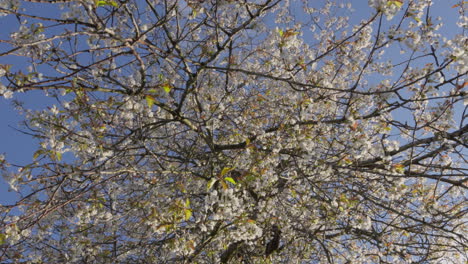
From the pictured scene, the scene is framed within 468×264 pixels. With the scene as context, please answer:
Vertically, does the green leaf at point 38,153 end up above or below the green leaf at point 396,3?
below

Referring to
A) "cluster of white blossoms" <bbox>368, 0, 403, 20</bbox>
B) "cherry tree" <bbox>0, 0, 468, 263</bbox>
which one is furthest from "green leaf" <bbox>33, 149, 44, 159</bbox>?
"cluster of white blossoms" <bbox>368, 0, 403, 20</bbox>

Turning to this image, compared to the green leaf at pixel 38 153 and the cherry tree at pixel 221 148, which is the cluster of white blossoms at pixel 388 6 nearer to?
the cherry tree at pixel 221 148

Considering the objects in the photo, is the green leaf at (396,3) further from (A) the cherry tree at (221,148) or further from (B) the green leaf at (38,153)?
(B) the green leaf at (38,153)

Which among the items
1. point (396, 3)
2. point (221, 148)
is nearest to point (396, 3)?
point (396, 3)

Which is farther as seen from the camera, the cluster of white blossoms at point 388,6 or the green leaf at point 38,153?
the green leaf at point 38,153

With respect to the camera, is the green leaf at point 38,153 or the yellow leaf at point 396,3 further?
the green leaf at point 38,153

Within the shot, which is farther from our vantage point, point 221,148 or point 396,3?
point 221,148

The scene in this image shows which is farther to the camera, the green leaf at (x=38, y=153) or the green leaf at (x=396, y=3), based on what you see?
the green leaf at (x=38, y=153)

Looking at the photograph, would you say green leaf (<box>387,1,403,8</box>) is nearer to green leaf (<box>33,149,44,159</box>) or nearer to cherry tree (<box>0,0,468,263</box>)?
cherry tree (<box>0,0,468,263</box>)

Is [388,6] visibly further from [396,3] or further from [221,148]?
[221,148]

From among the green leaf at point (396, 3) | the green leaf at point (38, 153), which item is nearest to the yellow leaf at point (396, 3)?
the green leaf at point (396, 3)

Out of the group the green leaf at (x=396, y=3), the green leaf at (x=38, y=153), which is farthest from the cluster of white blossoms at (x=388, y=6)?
the green leaf at (x=38, y=153)

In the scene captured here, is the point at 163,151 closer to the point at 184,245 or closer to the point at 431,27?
the point at 184,245

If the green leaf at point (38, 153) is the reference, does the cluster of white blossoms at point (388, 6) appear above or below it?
→ above
